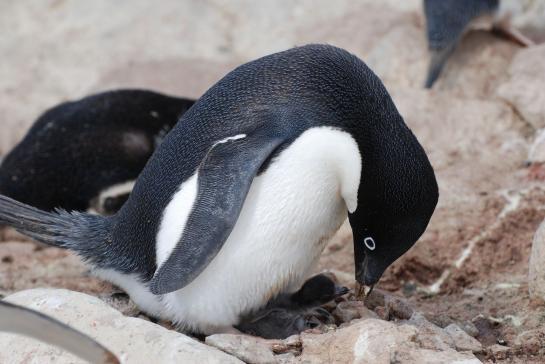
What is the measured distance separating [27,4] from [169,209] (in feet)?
14.1

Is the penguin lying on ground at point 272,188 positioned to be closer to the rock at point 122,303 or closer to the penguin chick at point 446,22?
the rock at point 122,303

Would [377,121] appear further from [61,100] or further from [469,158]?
[61,100]

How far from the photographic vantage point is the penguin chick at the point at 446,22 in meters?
5.50

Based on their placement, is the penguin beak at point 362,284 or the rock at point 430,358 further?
the penguin beak at point 362,284

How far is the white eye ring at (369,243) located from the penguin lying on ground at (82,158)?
196cm

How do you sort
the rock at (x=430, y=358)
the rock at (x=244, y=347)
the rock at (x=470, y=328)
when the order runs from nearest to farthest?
1. the rock at (x=430, y=358)
2. the rock at (x=244, y=347)
3. the rock at (x=470, y=328)

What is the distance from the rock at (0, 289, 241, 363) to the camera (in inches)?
106

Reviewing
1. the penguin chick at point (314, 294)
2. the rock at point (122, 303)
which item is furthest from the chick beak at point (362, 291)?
the rock at point (122, 303)

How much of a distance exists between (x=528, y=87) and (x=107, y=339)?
300cm

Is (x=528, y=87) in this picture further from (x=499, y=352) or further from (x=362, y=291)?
(x=499, y=352)

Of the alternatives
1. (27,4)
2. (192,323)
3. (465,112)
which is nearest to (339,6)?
(465,112)

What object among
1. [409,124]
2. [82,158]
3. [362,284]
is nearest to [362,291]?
[362,284]

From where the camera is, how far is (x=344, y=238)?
432 cm

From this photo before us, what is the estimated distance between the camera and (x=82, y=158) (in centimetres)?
478
